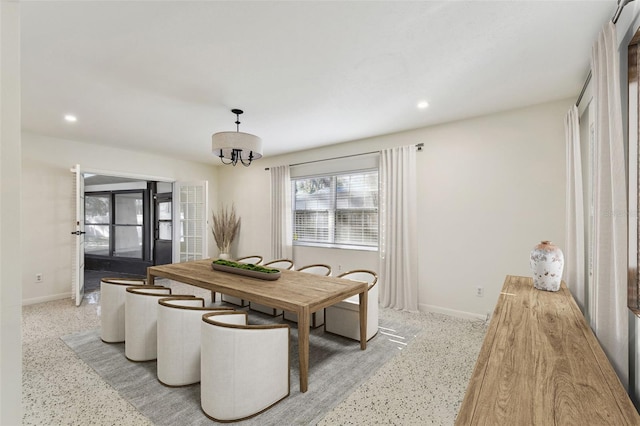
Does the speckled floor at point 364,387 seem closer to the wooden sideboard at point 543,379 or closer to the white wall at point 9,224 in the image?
the wooden sideboard at point 543,379

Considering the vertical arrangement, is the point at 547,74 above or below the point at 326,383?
above

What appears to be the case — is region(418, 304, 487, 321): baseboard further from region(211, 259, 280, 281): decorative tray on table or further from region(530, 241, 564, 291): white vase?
region(211, 259, 280, 281): decorative tray on table

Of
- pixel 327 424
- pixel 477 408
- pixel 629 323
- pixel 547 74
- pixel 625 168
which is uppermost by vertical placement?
pixel 547 74

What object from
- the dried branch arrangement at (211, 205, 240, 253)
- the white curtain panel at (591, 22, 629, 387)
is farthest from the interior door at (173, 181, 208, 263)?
the white curtain panel at (591, 22, 629, 387)

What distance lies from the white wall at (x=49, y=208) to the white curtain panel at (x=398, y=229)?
4.67m

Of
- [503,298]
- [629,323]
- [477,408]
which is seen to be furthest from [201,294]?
[629,323]

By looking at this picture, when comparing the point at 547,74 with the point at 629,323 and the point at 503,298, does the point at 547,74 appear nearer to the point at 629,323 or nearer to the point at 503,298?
the point at 503,298

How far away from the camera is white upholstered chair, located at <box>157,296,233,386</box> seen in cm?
215

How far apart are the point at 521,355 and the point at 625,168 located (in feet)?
3.35

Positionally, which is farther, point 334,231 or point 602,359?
point 334,231

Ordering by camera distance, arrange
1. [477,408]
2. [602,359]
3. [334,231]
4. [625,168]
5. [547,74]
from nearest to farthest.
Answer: [477,408]
[602,359]
[625,168]
[547,74]
[334,231]

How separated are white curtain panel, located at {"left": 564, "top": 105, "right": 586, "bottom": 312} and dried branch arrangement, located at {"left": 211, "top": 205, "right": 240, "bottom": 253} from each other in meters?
5.46

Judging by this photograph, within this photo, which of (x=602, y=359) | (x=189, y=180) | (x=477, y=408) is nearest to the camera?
(x=477, y=408)

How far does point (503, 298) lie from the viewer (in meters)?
2.14
